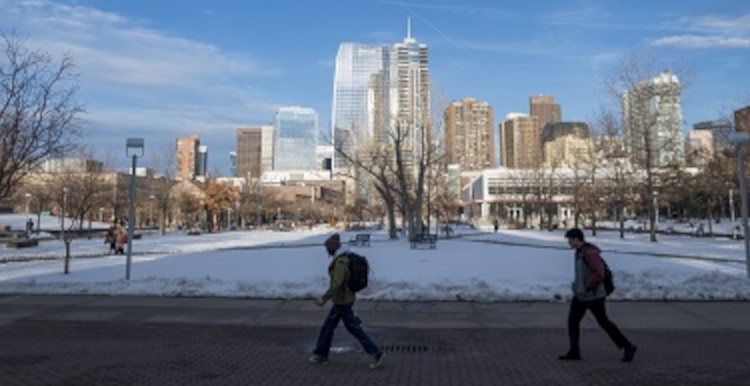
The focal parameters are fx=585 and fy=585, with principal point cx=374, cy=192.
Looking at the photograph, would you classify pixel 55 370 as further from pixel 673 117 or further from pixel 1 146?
pixel 673 117

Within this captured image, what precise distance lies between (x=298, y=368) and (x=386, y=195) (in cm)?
3632

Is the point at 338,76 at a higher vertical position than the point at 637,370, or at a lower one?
higher

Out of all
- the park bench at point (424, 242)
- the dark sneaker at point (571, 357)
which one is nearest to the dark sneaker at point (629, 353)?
the dark sneaker at point (571, 357)

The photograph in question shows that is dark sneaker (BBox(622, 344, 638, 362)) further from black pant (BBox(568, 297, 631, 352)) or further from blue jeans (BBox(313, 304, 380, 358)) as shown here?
blue jeans (BBox(313, 304, 380, 358))

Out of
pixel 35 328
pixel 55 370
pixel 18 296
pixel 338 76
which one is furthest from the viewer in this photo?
pixel 338 76

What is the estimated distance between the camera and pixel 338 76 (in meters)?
138

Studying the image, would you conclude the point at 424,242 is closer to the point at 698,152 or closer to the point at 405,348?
the point at 698,152

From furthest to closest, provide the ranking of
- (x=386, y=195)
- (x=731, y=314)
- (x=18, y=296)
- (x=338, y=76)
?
(x=338, y=76)
(x=386, y=195)
(x=18, y=296)
(x=731, y=314)

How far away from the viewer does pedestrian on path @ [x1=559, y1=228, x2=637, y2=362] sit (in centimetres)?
696

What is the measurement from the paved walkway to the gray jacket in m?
0.85

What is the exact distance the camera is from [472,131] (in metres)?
112

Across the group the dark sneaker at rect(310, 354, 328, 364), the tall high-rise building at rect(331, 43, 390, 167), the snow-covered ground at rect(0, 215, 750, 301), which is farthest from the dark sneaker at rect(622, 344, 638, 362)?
the tall high-rise building at rect(331, 43, 390, 167)

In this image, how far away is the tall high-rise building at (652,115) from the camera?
32562mm

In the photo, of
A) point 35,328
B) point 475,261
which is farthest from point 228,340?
point 475,261
